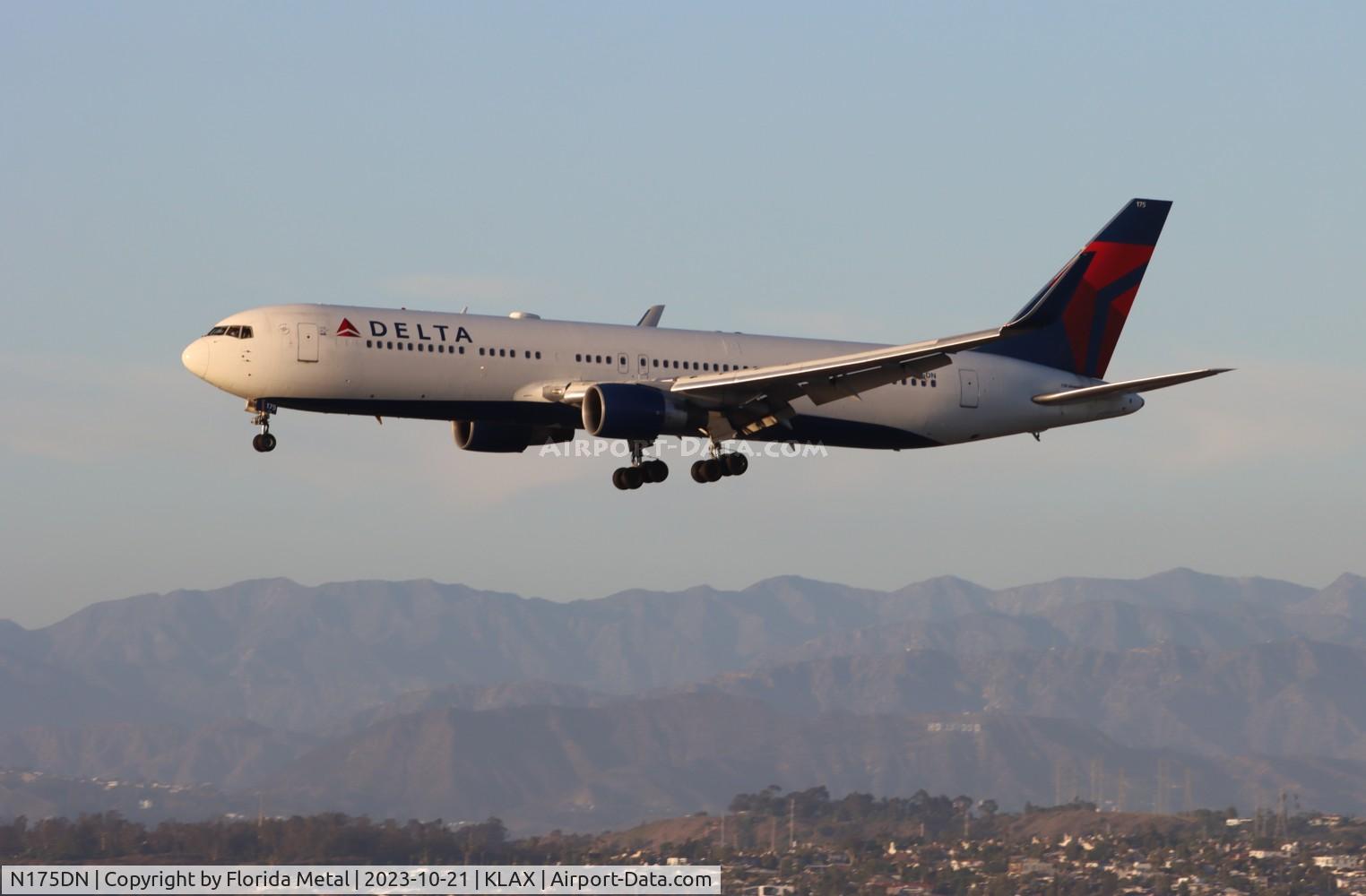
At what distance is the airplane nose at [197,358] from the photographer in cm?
5956

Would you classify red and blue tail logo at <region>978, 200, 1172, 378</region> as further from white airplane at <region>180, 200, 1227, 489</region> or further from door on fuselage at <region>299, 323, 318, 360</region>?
door on fuselage at <region>299, 323, 318, 360</region>

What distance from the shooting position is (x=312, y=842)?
6693 inches

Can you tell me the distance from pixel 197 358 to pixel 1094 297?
3437cm

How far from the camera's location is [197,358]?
59719mm

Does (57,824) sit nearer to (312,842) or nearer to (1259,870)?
(312,842)

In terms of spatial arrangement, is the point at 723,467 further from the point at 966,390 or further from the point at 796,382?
the point at 966,390

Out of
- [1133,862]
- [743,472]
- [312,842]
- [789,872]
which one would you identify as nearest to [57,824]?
[312,842]

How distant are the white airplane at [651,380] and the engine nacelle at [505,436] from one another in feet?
0.24

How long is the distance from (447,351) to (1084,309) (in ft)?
87.4

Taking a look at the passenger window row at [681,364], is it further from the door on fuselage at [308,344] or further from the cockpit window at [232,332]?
the cockpit window at [232,332]
